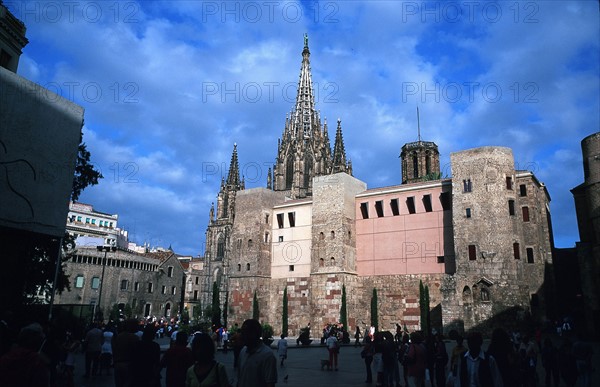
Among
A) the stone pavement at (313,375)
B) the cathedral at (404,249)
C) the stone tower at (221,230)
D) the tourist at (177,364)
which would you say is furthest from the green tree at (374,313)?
the stone tower at (221,230)

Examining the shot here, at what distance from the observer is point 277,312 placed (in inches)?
1704

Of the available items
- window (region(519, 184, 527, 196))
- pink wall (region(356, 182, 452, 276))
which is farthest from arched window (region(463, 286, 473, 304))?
window (region(519, 184, 527, 196))

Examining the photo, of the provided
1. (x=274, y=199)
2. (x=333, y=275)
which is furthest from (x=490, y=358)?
(x=274, y=199)

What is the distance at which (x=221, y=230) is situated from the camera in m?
82.5

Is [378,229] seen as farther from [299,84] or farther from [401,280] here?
[299,84]

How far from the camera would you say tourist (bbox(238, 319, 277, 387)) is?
5.39 metres

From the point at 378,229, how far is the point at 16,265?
92.4 ft

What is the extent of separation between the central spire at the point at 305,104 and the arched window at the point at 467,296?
190 feet

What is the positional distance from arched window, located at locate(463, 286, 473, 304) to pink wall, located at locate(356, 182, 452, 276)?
3182 mm

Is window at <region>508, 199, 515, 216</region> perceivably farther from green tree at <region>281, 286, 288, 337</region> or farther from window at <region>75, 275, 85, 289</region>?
window at <region>75, 275, 85, 289</region>

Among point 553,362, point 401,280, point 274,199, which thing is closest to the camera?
point 553,362

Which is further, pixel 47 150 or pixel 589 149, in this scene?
pixel 589 149

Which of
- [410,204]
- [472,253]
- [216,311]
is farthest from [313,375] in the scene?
[216,311]

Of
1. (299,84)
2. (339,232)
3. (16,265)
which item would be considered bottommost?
(16,265)
